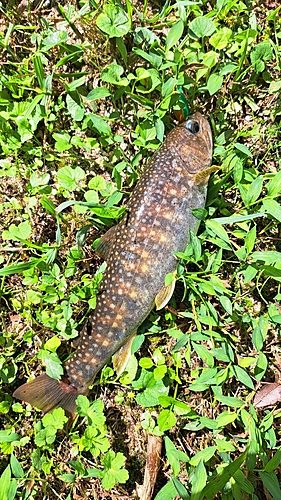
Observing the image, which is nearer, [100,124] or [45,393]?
[45,393]

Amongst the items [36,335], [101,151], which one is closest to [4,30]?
[101,151]

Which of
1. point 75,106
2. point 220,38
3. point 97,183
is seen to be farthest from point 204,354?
point 220,38

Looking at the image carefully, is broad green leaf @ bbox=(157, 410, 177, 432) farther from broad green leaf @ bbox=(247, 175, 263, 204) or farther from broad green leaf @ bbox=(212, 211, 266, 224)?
broad green leaf @ bbox=(247, 175, 263, 204)

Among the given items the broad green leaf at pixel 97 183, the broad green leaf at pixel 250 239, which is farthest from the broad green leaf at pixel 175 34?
the broad green leaf at pixel 250 239

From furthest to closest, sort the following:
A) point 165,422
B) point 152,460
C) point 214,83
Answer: point 152,460, point 214,83, point 165,422

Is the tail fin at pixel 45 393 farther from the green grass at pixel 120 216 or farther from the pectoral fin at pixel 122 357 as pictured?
the pectoral fin at pixel 122 357

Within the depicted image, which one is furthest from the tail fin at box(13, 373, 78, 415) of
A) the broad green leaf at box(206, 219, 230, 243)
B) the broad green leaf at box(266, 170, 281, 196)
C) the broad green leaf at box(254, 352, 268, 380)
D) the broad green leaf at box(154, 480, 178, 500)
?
the broad green leaf at box(266, 170, 281, 196)


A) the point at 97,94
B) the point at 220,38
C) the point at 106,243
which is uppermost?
the point at 220,38

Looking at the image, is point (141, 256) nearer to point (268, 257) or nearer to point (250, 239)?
point (250, 239)

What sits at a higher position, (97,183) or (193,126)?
(193,126)
